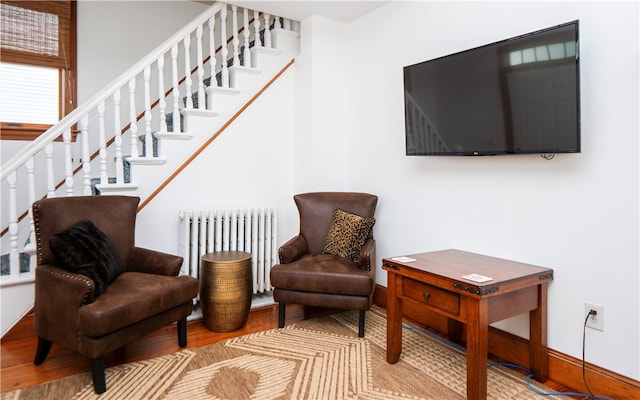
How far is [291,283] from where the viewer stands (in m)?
2.85

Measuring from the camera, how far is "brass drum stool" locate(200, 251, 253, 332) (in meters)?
2.90

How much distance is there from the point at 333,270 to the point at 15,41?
3671mm

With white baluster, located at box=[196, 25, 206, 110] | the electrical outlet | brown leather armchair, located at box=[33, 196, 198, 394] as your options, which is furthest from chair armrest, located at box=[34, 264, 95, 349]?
the electrical outlet

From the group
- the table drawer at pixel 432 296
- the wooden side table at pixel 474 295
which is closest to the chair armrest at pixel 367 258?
the wooden side table at pixel 474 295

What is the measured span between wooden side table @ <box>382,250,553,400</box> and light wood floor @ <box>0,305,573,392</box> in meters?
0.44

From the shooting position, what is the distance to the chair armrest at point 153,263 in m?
2.66

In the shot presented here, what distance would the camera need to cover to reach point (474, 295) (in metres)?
1.88

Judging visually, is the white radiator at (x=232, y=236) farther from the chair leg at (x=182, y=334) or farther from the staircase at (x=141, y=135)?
the chair leg at (x=182, y=334)

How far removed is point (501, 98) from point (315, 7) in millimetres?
1859

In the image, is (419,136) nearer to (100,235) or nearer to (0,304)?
(100,235)

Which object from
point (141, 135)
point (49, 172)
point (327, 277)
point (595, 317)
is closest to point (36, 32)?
point (141, 135)

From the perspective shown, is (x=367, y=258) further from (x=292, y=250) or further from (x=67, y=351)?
(x=67, y=351)

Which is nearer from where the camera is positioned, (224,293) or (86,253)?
(86,253)

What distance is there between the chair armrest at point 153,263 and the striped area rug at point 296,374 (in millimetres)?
533
